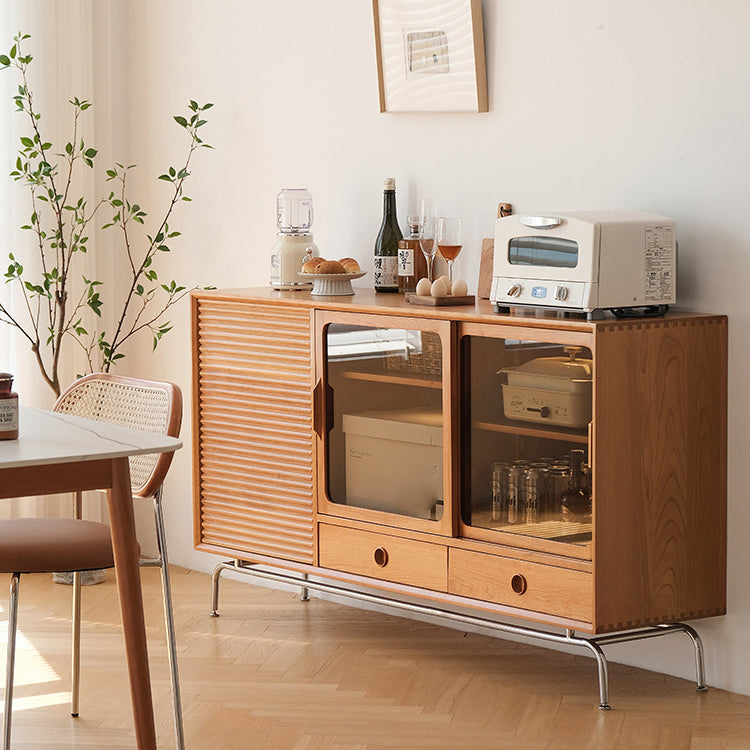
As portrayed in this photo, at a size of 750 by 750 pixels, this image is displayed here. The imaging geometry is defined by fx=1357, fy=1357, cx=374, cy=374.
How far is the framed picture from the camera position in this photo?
3965 millimetres

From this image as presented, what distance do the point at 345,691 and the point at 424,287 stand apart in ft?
3.68

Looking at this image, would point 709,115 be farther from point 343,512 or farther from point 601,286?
point 343,512

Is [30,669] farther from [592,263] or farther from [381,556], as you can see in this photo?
[592,263]

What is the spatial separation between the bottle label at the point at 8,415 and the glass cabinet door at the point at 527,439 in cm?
130

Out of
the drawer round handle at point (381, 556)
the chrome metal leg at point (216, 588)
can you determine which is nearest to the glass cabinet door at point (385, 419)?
the drawer round handle at point (381, 556)

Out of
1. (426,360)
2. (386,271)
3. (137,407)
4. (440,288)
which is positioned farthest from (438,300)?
(137,407)

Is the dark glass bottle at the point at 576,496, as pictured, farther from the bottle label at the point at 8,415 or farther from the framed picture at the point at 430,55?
the bottle label at the point at 8,415

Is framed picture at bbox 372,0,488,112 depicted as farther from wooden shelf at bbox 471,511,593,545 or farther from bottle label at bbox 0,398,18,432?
bottle label at bbox 0,398,18,432

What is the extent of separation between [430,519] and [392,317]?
56 centimetres

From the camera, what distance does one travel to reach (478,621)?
368 centimetres

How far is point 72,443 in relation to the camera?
2.68m

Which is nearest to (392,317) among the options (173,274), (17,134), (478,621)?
(478,621)

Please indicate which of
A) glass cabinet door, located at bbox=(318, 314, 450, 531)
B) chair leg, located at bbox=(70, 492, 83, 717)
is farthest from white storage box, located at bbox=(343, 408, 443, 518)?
chair leg, located at bbox=(70, 492, 83, 717)

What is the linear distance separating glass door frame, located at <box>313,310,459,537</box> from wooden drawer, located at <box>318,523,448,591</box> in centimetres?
5
